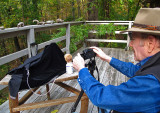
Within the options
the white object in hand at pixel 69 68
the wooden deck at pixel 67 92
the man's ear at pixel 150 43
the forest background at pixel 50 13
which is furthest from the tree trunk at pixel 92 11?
the man's ear at pixel 150 43

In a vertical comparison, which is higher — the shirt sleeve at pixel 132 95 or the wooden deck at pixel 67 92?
the shirt sleeve at pixel 132 95

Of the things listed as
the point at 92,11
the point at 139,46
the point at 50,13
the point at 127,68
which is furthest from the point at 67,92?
the point at 50,13

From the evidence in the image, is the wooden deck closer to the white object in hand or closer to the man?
the white object in hand

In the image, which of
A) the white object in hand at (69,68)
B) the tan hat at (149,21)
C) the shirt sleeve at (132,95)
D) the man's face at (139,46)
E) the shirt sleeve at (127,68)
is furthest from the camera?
the white object in hand at (69,68)

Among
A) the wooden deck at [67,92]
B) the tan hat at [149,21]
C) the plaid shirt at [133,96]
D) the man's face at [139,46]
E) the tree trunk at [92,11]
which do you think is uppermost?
the tree trunk at [92,11]

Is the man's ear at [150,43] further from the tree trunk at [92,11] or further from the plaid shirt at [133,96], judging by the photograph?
the tree trunk at [92,11]

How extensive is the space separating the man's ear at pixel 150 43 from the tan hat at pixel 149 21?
0.06 meters

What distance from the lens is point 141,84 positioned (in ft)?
2.45

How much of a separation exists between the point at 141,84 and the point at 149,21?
1.48ft

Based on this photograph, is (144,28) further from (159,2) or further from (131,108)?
(159,2)

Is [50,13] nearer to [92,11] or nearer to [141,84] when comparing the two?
[92,11]

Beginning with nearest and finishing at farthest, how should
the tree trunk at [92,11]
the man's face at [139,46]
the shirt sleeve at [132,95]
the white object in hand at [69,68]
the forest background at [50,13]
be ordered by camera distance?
the shirt sleeve at [132,95] → the man's face at [139,46] → the white object in hand at [69,68] → the forest background at [50,13] → the tree trunk at [92,11]

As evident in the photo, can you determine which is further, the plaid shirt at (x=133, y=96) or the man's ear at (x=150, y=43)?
the man's ear at (x=150, y=43)

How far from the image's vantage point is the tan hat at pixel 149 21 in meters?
0.88
